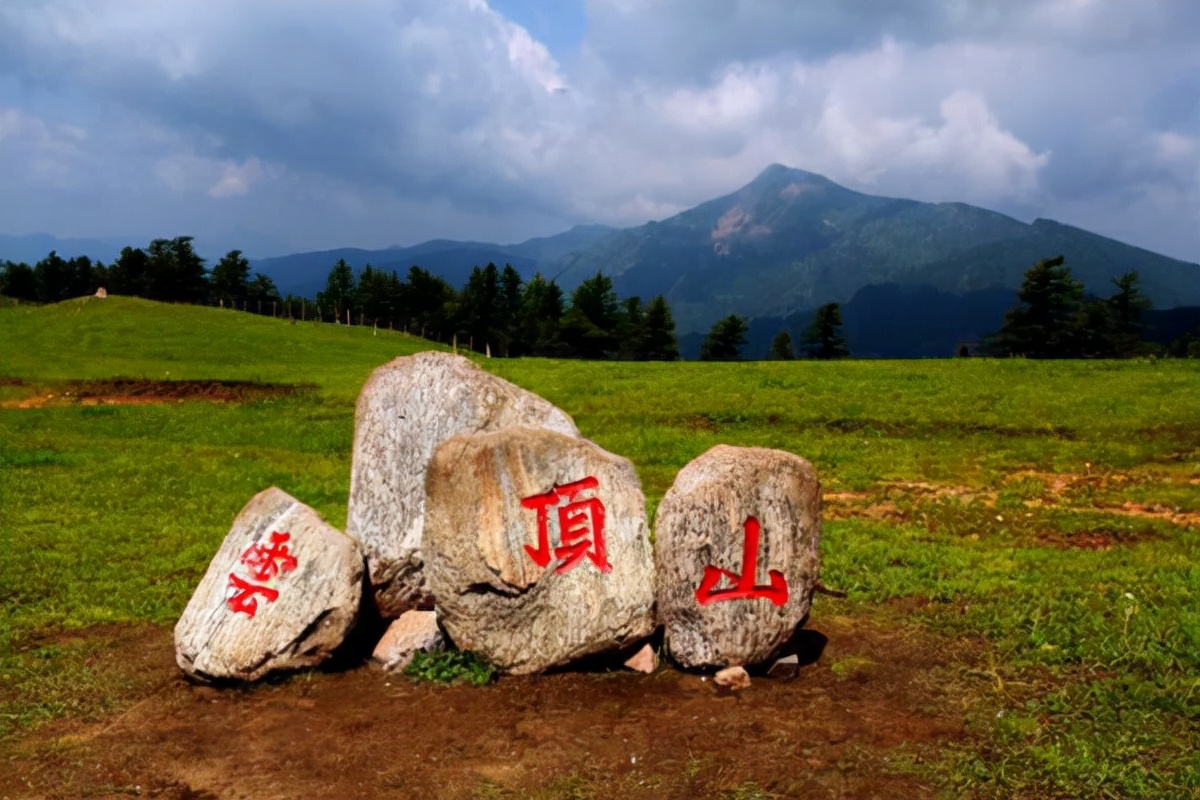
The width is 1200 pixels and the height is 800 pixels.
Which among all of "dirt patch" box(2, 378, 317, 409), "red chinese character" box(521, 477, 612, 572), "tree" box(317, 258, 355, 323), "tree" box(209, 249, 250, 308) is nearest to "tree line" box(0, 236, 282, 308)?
"tree" box(209, 249, 250, 308)

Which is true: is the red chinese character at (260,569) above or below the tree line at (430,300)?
below

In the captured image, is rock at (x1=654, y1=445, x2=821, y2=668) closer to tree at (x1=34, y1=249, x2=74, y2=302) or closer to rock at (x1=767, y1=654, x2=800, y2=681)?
rock at (x1=767, y1=654, x2=800, y2=681)

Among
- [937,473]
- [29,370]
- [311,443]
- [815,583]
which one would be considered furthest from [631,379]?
[29,370]

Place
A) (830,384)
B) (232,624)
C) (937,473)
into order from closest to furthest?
(232,624), (937,473), (830,384)

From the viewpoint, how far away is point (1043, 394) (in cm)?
2502

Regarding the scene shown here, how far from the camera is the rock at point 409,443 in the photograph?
9562 mm

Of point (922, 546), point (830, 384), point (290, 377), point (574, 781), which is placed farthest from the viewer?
point (290, 377)

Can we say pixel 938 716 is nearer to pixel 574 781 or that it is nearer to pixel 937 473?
pixel 574 781

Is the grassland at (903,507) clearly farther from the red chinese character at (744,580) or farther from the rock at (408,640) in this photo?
the rock at (408,640)

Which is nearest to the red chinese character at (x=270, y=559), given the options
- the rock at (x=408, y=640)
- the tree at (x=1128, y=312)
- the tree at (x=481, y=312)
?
the rock at (x=408, y=640)

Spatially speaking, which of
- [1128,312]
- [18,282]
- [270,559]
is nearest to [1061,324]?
[1128,312]

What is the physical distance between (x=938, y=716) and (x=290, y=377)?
32.0 meters

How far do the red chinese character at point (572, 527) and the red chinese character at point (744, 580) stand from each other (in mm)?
1046

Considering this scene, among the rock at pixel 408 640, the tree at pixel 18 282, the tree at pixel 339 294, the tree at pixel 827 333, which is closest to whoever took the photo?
the rock at pixel 408 640
